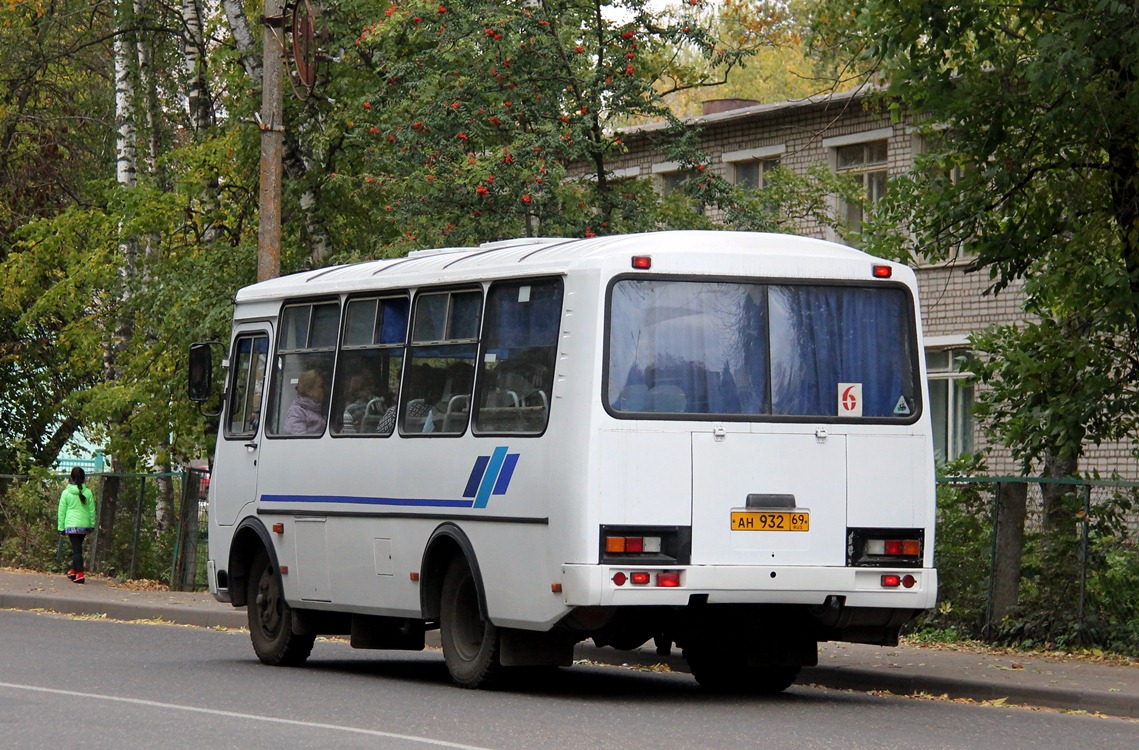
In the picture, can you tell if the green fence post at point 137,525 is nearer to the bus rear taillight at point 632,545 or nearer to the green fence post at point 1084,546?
the green fence post at point 1084,546

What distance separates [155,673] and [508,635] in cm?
334

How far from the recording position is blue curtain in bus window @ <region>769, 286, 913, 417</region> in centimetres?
1285

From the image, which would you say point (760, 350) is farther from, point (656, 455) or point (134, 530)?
point (134, 530)

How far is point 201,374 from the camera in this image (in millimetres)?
17156

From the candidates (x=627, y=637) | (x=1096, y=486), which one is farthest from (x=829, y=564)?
(x=1096, y=486)

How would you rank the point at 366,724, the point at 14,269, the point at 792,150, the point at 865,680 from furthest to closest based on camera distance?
the point at 792,150 → the point at 14,269 → the point at 865,680 → the point at 366,724

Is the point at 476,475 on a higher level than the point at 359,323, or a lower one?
lower

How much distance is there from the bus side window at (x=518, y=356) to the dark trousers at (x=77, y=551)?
57.0 feet

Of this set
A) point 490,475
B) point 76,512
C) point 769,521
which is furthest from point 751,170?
point 769,521

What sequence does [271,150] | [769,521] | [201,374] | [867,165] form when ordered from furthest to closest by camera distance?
[867,165], [271,150], [201,374], [769,521]

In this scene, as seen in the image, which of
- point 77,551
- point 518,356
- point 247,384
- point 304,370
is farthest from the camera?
point 77,551

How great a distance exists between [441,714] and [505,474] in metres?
1.87

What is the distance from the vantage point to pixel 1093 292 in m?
17.0

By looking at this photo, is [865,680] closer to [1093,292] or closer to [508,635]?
[508,635]
